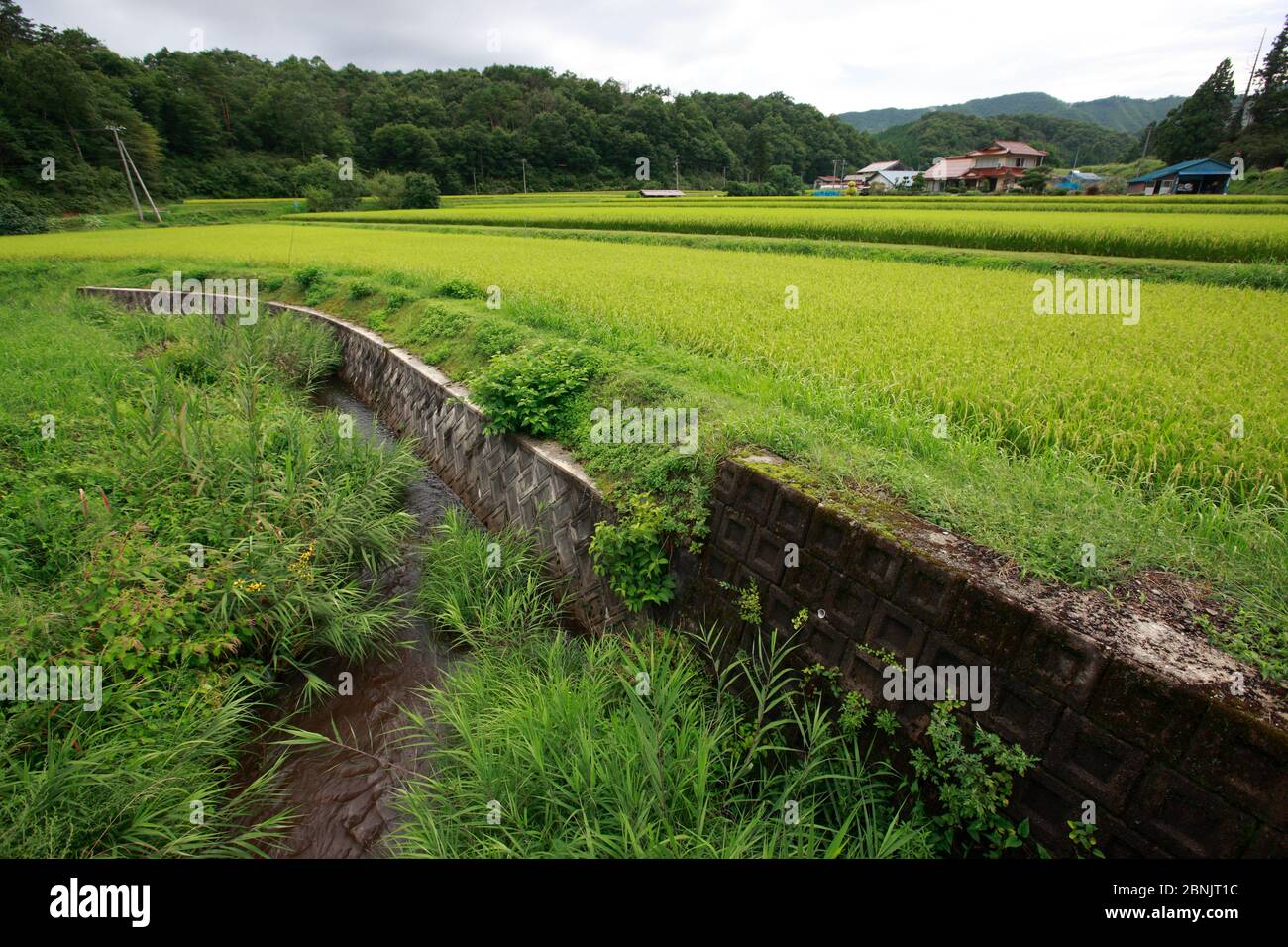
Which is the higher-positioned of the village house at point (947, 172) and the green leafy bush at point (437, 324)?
the village house at point (947, 172)

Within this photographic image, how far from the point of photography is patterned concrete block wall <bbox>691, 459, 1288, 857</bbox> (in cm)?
184

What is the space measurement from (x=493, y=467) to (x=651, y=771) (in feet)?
13.6

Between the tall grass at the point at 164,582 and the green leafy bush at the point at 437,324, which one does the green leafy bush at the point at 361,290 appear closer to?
the green leafy bush at the point at 437,324

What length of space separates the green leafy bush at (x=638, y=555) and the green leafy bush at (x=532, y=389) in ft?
6.12

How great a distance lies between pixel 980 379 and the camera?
4.59 m

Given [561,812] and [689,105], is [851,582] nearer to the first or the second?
[561,812]

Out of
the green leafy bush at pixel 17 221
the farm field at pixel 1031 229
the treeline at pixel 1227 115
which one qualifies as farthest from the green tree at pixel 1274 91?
the green leafy bush at pixel 17 221

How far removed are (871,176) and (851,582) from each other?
76853 mm

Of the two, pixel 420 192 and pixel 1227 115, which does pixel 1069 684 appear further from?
pixel 1227 115

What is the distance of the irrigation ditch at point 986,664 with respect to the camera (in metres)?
1.88

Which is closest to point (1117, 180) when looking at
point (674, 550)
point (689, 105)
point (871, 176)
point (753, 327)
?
point (871, 176)

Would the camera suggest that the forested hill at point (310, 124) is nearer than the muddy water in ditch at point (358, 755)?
No

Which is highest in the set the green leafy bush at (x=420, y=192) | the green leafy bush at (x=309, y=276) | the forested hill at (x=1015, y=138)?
the forested hill at (x=1015, y=138)

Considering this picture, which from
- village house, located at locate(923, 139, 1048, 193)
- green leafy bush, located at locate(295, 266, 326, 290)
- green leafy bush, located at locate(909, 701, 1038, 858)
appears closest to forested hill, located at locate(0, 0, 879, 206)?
village house, located at locate(923, 139, 1048, 193)
